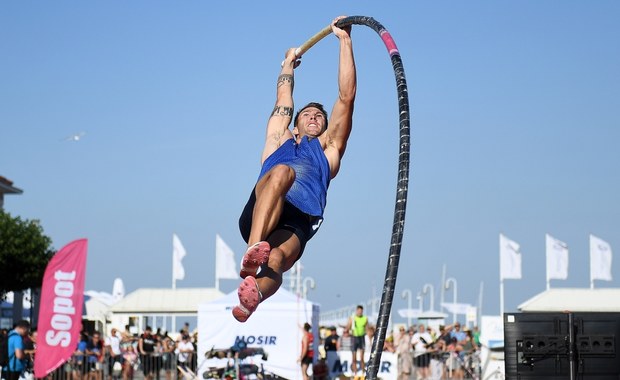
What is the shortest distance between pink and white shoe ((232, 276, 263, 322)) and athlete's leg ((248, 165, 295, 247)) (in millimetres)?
259

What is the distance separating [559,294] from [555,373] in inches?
898

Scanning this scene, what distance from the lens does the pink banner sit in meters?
17.5

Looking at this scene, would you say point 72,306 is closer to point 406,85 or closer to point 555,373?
point 555,373

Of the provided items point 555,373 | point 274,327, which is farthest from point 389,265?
point 274,327

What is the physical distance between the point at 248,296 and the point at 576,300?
87.2 feet

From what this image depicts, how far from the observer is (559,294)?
106 feet

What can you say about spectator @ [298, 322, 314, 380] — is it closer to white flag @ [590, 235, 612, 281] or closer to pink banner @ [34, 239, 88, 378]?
pink banner @ [34, 239, 88, 378]

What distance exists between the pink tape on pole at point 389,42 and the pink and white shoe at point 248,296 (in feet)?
6.86

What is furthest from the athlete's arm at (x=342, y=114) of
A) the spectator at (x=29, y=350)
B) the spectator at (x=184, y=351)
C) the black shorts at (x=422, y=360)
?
the spectator at (x=184, y=351)

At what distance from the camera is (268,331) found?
64.7ft

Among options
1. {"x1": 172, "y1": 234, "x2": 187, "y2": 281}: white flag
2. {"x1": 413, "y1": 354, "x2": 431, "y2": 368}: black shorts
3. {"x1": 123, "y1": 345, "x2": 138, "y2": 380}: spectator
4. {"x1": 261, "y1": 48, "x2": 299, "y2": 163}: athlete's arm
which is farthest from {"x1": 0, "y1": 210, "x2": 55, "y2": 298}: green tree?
{"x1": 261, "y1": 48, "x2": 299, "y2": 163}: athlete's arm

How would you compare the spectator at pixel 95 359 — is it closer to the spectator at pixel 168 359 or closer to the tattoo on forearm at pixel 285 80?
the spectator at pixel 168 359

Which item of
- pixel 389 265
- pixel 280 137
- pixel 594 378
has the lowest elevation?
pixel 594 378

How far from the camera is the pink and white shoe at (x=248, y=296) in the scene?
6918 mm
